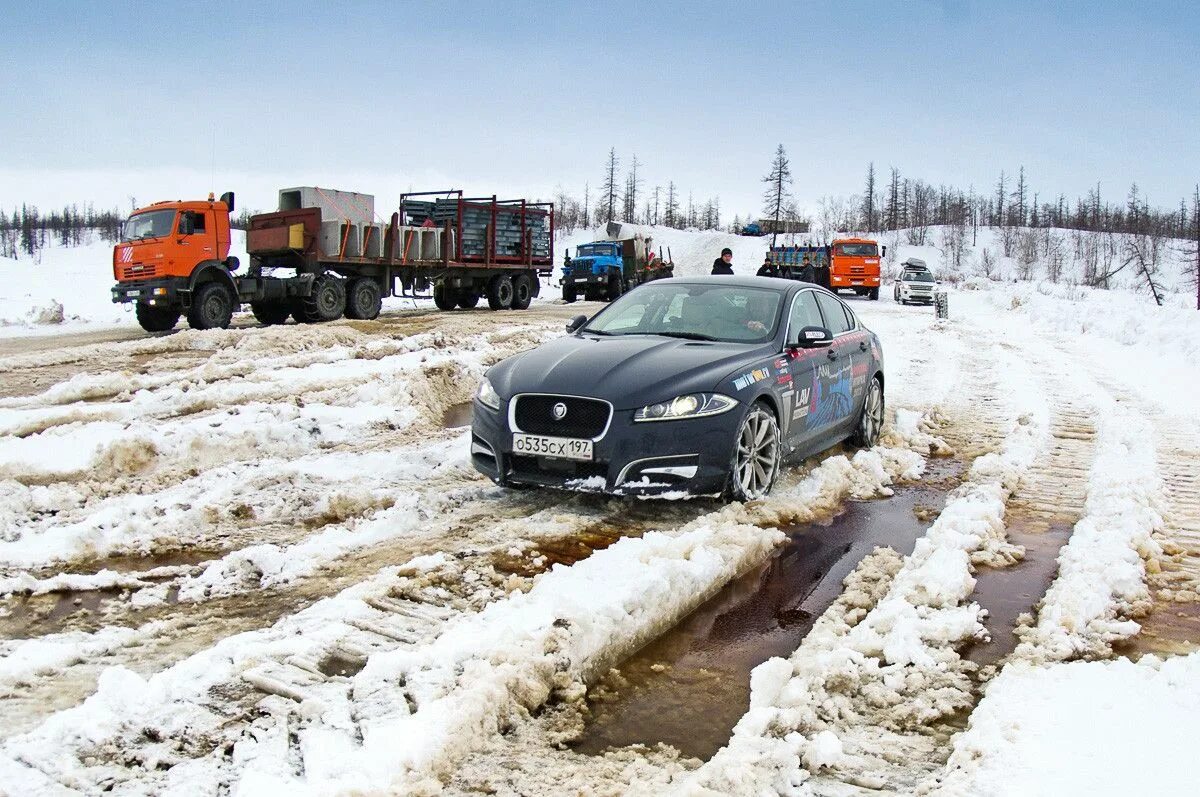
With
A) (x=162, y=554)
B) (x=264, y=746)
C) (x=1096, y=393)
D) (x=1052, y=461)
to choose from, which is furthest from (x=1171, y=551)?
(x=1096, y=393)

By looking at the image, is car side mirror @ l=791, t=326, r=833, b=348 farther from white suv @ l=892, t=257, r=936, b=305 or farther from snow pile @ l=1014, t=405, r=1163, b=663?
white suv @ l=892, t=257, r=936, b=305

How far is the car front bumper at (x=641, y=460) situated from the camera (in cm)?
564

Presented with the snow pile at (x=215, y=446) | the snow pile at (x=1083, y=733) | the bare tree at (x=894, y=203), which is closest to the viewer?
the snow pile at (x=1083, y=733)

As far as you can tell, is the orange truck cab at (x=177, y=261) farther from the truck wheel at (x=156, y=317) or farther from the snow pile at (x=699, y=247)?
the snow pile at (x=699, y=247)

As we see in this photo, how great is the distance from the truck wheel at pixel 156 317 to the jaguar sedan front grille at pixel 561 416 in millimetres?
14804

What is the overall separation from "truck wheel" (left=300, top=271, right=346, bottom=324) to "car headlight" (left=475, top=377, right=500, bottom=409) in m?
15.0

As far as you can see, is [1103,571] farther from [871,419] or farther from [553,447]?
[871,419]

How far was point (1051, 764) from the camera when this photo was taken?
2893 mm

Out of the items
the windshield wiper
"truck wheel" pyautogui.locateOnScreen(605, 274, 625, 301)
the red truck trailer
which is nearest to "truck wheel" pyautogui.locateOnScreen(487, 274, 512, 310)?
the red truck trailer

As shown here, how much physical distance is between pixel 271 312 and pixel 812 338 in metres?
16.4

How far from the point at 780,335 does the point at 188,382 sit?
6.66m

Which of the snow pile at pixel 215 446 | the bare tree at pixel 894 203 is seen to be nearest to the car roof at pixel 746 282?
the snow pile at pixel 215 446

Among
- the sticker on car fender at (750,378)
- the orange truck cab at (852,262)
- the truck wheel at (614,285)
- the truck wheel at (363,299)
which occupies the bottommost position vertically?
the sticker on car fender at (750,378)

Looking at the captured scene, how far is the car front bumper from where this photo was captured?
5641 millimetres
